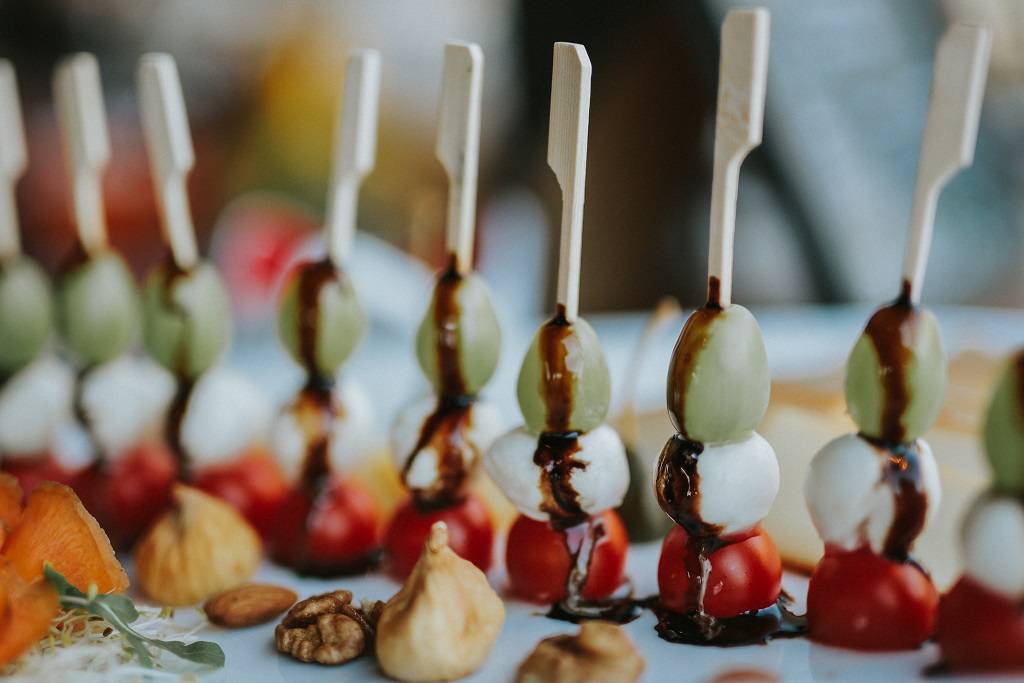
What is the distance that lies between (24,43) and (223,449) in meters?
1.67

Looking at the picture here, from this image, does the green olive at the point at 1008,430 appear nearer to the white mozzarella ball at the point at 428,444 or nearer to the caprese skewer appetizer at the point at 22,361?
the white mozzarella ball at the point at 428,444

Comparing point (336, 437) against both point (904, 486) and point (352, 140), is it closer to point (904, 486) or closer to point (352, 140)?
point (352, 140)

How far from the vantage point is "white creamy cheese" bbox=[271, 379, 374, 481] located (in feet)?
3.66

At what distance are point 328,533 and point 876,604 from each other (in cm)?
59

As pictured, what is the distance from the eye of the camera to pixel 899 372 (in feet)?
2.73

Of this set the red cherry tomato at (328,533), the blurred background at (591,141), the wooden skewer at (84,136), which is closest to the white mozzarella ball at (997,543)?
the red cherry tomato at (328,533)

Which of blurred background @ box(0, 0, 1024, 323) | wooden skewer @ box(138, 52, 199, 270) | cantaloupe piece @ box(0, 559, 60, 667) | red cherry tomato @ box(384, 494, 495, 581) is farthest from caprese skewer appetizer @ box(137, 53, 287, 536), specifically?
blurred background @ box(0, 0, 1024, 323)

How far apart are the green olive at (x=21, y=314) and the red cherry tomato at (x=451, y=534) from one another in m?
0.50

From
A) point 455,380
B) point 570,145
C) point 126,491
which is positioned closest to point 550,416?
point 455,380

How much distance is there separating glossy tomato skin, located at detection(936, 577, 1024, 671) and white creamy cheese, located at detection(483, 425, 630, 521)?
0.31 metres

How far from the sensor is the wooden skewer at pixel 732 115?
82 centimetres

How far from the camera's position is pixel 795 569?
1.09 meters

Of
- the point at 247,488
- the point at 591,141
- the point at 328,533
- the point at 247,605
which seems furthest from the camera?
the point at 591,141

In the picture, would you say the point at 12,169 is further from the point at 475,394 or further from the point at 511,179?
the point at 511,179
